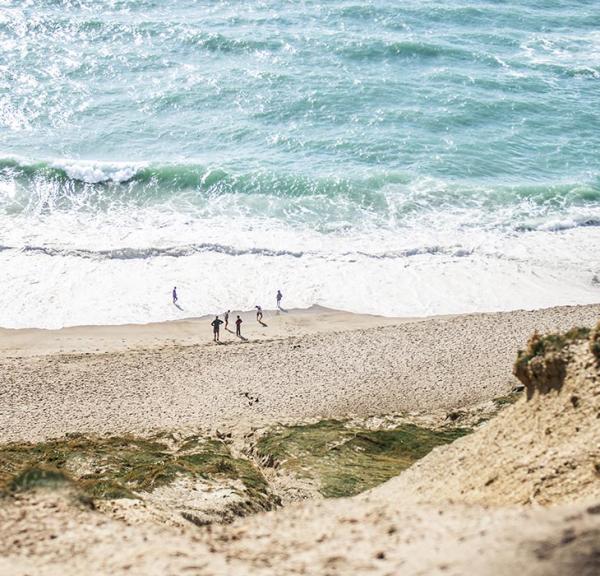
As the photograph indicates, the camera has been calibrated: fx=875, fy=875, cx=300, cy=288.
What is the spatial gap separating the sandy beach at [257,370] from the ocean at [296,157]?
2.18m

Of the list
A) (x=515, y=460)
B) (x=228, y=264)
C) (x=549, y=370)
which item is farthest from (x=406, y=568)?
(x=228, y=264)

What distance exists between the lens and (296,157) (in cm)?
5262

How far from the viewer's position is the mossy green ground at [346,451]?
2283 cm

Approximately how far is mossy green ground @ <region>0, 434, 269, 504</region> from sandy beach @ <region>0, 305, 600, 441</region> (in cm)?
168

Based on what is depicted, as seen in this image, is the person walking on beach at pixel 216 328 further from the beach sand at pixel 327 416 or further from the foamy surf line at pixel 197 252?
the foamy surf line at pixel 197 252

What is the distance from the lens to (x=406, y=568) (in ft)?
38.1

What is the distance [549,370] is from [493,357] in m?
15.0

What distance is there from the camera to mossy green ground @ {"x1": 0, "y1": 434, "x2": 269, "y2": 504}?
20.8 metres

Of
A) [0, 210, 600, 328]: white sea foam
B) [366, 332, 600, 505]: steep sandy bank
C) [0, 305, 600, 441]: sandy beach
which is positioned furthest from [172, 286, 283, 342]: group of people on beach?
[366, 332, 600, 505]: steep sandy bank

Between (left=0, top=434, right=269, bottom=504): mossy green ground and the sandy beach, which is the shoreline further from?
(left=0, top=434, right=269, bottom=504): mossy green ground

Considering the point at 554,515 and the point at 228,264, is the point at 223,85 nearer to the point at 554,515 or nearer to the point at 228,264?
the point at 228,264

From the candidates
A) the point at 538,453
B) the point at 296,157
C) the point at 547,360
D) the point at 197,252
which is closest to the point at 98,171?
the point at 197,252

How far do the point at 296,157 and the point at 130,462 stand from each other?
3209cm

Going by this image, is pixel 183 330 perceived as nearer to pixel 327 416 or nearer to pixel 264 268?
pixel 264 268
